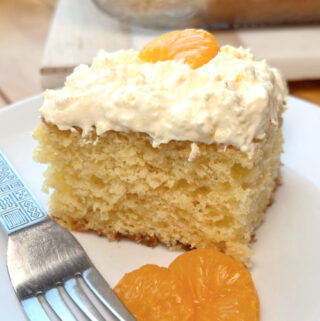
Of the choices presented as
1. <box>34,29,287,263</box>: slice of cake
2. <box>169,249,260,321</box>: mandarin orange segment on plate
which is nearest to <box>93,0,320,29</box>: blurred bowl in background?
<box>34,29,287,263</box>: slice of cake

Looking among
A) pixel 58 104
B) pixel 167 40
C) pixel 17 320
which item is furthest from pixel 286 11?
pixel 17 320

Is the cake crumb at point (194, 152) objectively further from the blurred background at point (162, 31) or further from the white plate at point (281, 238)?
the blurred background at point (162, 31)

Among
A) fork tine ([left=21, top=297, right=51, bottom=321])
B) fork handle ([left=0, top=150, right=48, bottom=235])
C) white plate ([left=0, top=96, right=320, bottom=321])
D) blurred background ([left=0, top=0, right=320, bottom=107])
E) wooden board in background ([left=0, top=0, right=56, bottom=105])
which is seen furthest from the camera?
wooden board in background ([left=0, top=0, right=56, bottom=105])

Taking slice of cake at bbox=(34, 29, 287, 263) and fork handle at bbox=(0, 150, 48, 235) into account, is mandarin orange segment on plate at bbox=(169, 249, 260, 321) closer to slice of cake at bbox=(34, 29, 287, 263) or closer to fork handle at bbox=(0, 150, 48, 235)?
slice of cake at bbox=(34, 29, 287, 263)

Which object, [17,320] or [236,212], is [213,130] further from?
[17,320]

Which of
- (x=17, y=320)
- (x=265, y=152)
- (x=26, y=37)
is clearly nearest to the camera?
(x=17, y=320)

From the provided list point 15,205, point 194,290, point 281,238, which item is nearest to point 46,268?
point 15,205

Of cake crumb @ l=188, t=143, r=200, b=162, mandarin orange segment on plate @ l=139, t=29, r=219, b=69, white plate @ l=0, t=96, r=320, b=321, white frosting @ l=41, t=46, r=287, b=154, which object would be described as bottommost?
white plate @ l=0, t=96, r=320, b=321

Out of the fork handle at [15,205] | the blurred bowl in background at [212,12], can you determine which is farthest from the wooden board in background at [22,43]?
the fork handle at [15,205]
